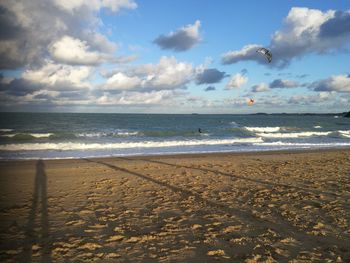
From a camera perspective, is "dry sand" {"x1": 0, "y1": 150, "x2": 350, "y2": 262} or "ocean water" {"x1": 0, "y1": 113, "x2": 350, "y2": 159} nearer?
"dry sand" {"x1": 0, "y1": 150, "x2": 350, "y2": 262}

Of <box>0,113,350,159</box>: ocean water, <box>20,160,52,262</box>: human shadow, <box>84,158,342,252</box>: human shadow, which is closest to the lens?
<box>20,160,52,262</box>: human shadow

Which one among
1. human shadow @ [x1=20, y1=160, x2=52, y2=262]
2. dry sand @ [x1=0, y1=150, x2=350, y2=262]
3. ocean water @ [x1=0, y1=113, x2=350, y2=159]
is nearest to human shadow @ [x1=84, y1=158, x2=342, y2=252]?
dry sand @ [x1=0, y1=150, x2=350, y2=262]

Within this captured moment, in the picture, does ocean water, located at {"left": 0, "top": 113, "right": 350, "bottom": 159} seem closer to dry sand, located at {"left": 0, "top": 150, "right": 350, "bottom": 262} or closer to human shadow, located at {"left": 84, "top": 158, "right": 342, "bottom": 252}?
dry sand, located at {"left": 0, "top": 150, "right": 350, "bottom": 262}

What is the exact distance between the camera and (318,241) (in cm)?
471

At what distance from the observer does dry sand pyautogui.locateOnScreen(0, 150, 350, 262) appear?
4359 millimetres

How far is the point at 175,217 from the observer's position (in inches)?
230

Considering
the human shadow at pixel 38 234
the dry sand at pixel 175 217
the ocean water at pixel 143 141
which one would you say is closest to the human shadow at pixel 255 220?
the dry sand at pixel 175 217

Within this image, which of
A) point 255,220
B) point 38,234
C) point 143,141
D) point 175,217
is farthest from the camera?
point 143,141

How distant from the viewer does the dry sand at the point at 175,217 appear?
436 cm

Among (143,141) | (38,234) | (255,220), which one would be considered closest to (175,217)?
(255,220)

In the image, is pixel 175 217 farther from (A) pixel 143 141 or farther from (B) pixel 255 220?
(A) pixel 143 141

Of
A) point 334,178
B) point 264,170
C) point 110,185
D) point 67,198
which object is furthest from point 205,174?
point 67,198

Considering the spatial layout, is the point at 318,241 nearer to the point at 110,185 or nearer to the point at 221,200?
the point at 221,200

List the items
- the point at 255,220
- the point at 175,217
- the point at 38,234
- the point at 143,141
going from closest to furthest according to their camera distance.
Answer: the point at 38,234 < the point at 255,220 < the point at 175,217 < the point at 143,141
